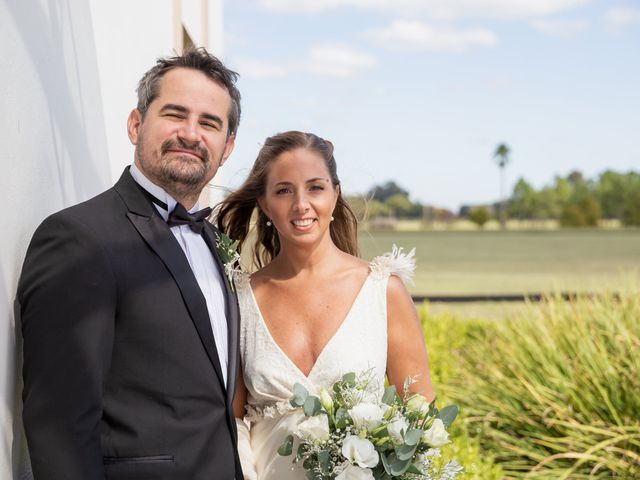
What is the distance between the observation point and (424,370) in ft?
9.60

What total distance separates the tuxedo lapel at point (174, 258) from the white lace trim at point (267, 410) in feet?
2.00

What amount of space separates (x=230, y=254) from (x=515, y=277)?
36028 mm

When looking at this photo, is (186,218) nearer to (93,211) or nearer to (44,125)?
(93,211)

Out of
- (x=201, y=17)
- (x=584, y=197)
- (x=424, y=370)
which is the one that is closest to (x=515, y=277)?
(x=201, y=17)

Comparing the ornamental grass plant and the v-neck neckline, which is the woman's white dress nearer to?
the v-neck neckline

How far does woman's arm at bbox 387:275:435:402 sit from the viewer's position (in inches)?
114

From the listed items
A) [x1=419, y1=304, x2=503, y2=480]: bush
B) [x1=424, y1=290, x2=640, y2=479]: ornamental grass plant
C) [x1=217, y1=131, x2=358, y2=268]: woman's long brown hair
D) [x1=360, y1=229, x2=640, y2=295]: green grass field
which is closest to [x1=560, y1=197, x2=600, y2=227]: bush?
[x1=360, y1=229, x2=640, y2=295]: green grass field

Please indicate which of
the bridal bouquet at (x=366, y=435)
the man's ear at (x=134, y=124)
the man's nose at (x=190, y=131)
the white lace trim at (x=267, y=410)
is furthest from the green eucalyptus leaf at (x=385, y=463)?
the man's ear at (x=134, y=124)

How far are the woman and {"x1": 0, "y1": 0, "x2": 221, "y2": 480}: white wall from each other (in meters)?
0.74

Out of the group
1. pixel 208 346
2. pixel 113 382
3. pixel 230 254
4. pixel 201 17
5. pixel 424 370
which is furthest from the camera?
pixel 201 17

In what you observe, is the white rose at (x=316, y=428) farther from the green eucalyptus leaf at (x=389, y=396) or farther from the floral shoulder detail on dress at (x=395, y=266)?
the floral shoulder detail on dress at (x=395, y=266)

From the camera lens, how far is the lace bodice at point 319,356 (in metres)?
2.81

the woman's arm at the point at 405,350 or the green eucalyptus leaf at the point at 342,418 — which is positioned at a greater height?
the woman's arm at the point at 405,350

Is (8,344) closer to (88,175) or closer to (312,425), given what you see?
(312,425)
